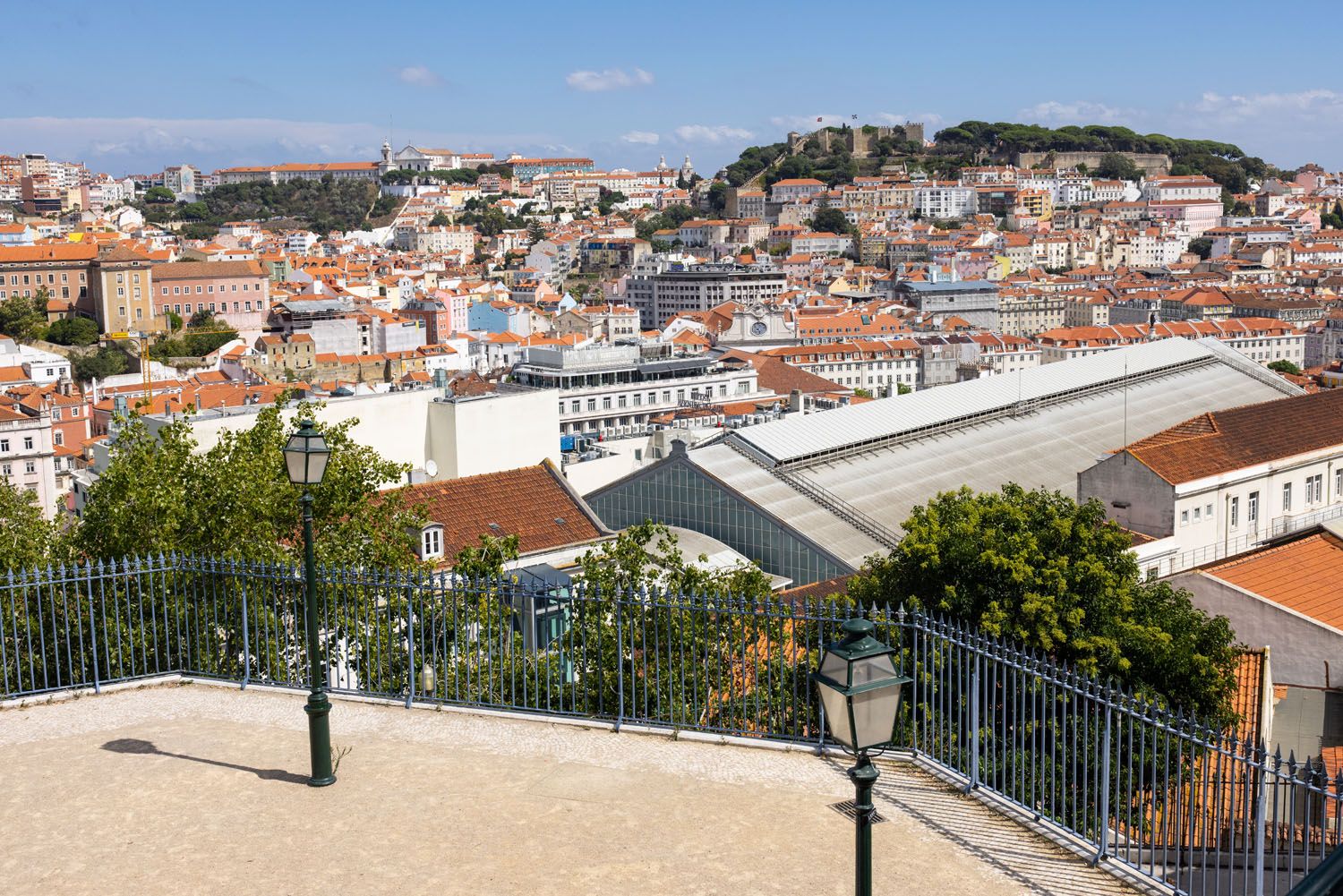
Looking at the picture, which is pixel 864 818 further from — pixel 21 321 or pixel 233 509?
pixel 21 321

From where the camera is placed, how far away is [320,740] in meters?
7.81

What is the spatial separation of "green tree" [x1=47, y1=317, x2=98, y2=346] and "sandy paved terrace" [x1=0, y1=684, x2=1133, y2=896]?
68692 mm

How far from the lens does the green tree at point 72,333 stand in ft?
236

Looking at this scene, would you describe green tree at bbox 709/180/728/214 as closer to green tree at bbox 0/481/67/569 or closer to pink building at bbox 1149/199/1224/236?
pink building at bbox 1149/199/1224/236

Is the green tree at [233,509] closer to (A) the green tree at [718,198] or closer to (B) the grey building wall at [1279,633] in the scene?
(B) the grey building wall at [1279,633]

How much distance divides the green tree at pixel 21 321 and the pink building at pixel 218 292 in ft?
24.6

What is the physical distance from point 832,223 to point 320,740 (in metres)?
133

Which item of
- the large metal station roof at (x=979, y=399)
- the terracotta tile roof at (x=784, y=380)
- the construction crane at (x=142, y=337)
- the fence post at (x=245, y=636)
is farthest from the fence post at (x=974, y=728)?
the construction crane at (x=142, y=337)

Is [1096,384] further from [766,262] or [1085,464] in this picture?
[766,262]

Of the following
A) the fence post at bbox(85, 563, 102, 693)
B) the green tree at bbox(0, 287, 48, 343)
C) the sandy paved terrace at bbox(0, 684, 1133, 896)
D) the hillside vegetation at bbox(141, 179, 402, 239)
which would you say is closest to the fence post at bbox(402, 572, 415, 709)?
the sandy paved terrace at bbox(0, 684, 1133, 896)

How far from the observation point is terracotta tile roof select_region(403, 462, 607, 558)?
19.8 meters

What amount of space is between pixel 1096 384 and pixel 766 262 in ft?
270

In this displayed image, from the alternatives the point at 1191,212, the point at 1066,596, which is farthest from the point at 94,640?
the point at 1191,212

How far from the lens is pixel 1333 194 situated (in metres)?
160
